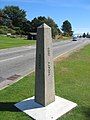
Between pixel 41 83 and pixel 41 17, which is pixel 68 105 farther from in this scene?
pixel 41 17

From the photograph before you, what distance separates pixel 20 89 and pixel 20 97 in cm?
114

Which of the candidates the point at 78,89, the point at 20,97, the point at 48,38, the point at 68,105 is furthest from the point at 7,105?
the point at 78,89

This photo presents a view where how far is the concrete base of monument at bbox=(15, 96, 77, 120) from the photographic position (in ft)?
22.9

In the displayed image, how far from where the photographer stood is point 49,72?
7535 mm

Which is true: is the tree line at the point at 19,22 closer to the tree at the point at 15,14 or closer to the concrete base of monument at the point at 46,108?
the tree at the point at 15,14

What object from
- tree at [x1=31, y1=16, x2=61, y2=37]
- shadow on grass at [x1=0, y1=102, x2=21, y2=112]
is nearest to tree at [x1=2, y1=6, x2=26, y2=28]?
tree at [x1=31, y1=16, x2=61, y2=37]

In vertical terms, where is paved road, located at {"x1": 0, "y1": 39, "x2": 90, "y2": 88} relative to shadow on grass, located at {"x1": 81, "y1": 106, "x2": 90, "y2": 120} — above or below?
below

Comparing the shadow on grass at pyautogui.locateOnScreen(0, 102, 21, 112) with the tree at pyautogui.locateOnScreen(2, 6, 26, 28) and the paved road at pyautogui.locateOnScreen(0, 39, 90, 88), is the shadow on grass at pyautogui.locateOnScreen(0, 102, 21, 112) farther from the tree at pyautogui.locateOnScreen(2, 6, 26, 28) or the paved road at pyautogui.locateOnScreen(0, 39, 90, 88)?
the tree at pyautogui.locateOnScreen(2, 6, 26, 28)

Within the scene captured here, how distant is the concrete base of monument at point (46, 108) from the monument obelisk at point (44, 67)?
0.18m

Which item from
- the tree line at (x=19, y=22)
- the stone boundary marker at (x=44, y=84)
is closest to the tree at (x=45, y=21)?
the tree line at (x=19, y=22)

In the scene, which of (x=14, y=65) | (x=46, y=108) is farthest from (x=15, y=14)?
(x=46, y=108)

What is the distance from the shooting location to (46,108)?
734 centimetres

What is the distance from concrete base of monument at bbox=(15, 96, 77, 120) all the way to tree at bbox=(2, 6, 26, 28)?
114859 mm

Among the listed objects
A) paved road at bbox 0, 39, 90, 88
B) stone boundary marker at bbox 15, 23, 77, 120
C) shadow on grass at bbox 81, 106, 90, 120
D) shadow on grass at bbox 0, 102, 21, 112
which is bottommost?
paved road at bbox 0, 39, 90, 88
